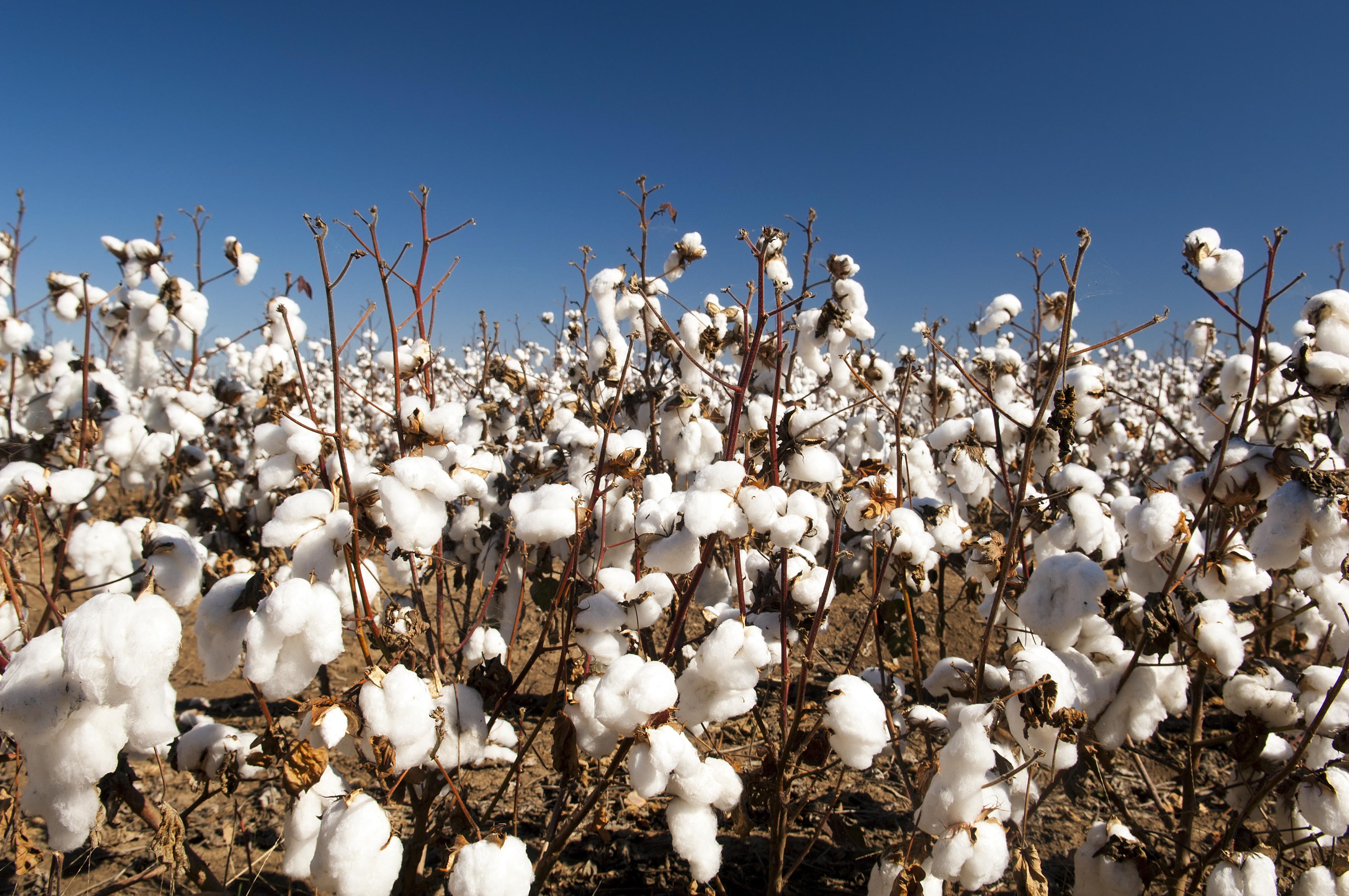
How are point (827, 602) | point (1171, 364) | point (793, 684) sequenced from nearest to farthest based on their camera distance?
point (827, 602), point (793, 684), point (1171, 364)

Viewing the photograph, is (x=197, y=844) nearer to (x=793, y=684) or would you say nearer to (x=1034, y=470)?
(x=793, y=684)

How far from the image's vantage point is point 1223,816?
8.59ft

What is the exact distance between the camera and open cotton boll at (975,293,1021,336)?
2.64 m

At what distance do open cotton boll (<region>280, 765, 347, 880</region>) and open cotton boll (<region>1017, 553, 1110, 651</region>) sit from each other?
1.68 metres

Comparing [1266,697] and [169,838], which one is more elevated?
[1266,697]

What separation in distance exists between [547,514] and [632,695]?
495 millimetres

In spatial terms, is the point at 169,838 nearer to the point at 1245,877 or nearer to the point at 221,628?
the point at 221,628

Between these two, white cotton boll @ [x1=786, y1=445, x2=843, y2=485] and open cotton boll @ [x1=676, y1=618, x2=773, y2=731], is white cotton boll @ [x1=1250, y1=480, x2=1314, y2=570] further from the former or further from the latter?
open cotton boll @ [x1=676, y1=618, x2=773, y2=731]

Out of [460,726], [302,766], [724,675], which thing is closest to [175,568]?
[302,766]

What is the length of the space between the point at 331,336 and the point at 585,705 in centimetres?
95

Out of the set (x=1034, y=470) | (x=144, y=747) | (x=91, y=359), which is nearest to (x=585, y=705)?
(x=144, y=747)

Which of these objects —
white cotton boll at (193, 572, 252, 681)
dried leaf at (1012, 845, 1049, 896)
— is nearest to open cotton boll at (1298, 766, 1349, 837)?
dried leaf at (1012, 845, 1049, 896)

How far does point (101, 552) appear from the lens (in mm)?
2027

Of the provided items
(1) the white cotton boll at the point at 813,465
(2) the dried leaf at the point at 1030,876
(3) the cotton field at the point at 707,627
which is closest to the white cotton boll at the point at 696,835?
(3) the cotton field at the point at 707,627
